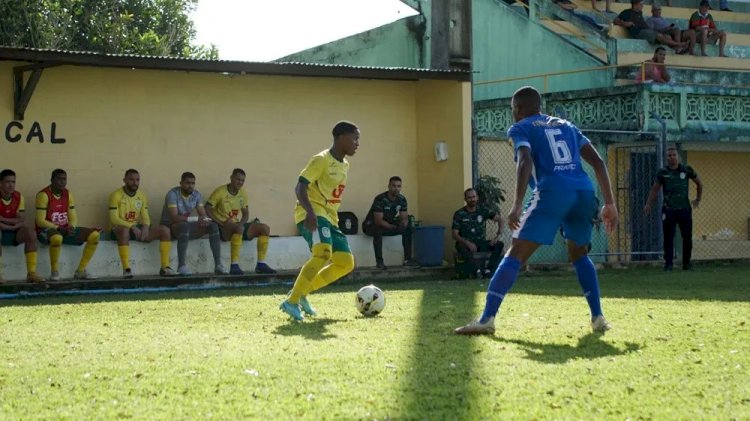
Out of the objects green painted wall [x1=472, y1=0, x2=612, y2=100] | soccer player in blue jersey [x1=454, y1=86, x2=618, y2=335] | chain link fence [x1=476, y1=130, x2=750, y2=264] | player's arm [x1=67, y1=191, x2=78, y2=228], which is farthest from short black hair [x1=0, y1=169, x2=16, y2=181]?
green painted wall [x1=472, y1=0, x2=612, y2=100]

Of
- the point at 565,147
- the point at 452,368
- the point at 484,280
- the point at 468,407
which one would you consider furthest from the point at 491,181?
the point at 468,407

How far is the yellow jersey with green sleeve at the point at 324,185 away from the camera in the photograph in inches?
442

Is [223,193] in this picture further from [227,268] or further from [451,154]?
[451,154]

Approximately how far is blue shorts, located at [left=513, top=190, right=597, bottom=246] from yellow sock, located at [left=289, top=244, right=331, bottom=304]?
2322 mm

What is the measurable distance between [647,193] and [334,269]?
1352 cm

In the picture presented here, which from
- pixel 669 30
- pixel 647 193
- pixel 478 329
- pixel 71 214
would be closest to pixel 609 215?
pixel 478 329

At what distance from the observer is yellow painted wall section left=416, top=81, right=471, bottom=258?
2017 centimetres

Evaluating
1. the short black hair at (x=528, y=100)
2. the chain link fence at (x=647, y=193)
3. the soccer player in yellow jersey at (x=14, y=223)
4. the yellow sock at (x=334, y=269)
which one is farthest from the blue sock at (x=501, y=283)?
the chain link fence at (x=647, y=193)

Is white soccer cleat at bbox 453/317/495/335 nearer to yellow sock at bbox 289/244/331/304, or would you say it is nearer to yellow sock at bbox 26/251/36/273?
yellow sock at bbox 289/244/331/304

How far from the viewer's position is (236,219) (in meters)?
18.5

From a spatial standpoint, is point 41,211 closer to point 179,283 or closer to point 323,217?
point 179,283

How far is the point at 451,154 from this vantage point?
20391 millimetres

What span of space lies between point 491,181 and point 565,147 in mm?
11090

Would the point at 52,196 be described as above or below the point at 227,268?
above
